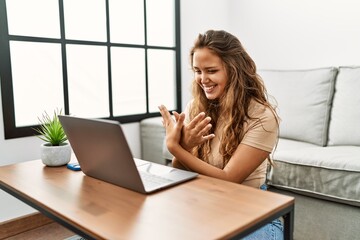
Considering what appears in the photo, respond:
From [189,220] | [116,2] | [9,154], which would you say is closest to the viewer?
[189,220]

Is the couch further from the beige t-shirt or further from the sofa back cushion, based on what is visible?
the beige t-shirt

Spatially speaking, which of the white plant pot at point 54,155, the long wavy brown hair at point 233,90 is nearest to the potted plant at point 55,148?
the white plant pot at point 54,155

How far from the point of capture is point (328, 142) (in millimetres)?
2303

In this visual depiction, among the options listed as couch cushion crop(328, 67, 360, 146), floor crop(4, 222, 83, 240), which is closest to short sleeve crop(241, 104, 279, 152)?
couch cushion crop(328, 67, 360, 146)

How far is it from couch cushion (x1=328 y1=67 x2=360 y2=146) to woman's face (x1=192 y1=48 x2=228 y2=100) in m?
1.22

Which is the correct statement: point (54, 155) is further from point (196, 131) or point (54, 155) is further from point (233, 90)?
point (233, 90)

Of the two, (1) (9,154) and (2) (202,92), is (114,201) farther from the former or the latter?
(1) (9,154)

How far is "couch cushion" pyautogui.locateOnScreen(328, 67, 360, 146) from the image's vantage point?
2186mm

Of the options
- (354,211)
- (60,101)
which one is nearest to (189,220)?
(354,211)

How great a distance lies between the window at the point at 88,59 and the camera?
207cm

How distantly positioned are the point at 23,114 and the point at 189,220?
171 centimetres

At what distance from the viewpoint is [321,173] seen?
5.89ft

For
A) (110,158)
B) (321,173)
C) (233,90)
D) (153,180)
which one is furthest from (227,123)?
(321,173)

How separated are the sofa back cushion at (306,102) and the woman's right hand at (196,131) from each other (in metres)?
1.42
